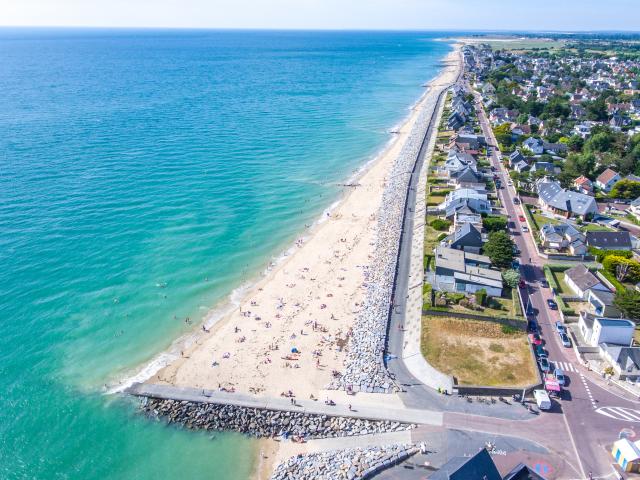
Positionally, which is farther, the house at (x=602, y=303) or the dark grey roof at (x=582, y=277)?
the dark grey roof at (x=582, y=277)

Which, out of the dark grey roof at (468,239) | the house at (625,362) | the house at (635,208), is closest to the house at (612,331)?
the house at (625,362)

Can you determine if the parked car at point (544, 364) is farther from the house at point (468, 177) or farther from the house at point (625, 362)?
the house at point (468, 177)

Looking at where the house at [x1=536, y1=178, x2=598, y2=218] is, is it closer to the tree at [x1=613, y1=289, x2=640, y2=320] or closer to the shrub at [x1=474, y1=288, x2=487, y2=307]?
the tree at [x1=613, y1=289, x2=640, y2=320]

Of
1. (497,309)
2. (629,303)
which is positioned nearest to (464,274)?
(497,309)

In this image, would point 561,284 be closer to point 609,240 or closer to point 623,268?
point 623,268

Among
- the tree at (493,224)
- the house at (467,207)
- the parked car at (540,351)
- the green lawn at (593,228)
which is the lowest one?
the parked car at (540,351)

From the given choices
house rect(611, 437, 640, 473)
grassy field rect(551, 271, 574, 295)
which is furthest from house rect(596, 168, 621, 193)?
house rect(611, 437, 640, 473)
